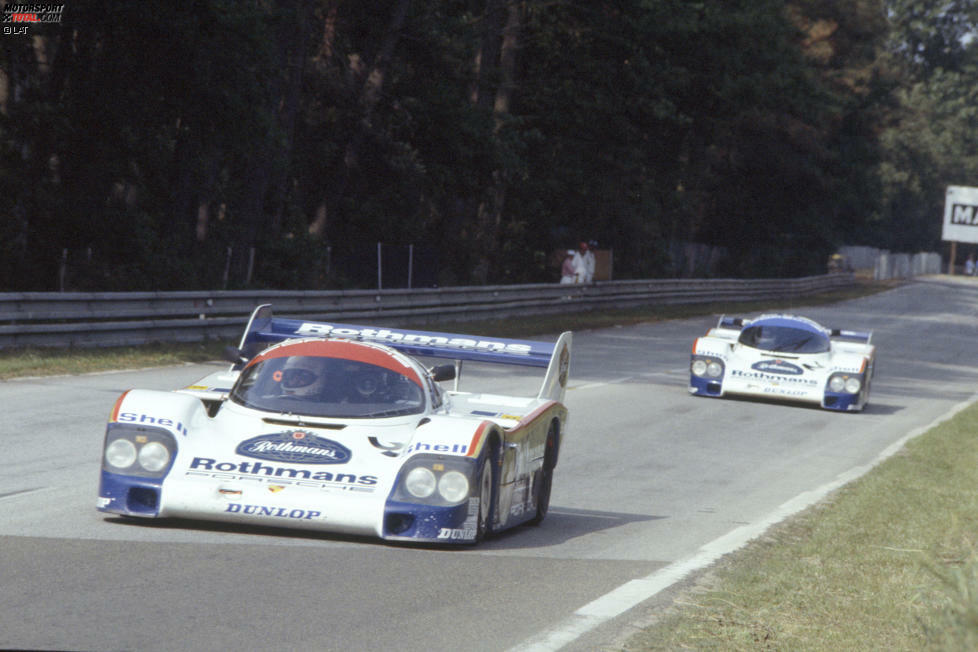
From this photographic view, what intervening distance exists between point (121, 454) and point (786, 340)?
14151mm

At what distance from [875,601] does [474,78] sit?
3285 centimetres

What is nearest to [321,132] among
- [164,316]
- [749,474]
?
[164,316]

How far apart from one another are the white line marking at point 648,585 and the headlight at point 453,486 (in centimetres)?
106

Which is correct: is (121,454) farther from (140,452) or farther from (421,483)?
(421,483)

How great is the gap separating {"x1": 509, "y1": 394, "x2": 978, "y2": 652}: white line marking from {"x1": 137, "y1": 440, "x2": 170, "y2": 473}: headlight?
2658 millimetres

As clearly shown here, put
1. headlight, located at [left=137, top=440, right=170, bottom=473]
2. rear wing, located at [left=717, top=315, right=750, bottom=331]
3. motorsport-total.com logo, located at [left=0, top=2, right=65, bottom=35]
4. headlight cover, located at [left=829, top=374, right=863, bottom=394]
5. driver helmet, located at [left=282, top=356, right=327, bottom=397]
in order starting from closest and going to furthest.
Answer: headlight, located at [left=137, top=440, right=170, bottom=473], driver helmet, located at [left=282, top=356, right=327, bottom=397], headlight cover, located at [left=829, top=374, right=863, bottom=394], rear wing, located at [left=717, top=315, right=750, bottom=331], motorsport-total.com logo, located at [left=0, top=2, right=65, bottom=35]

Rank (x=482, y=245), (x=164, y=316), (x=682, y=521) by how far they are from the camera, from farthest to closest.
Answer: (x=482, y=245) < (x=164, y=316) < (x=682, y=521)

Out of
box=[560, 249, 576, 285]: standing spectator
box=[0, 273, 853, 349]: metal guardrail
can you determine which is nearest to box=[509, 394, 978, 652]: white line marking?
box=[0, 273, 853, 349]: metal guardrail

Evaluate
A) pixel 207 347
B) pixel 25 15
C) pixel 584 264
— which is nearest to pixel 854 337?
pixel 207 347

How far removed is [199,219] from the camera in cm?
3259

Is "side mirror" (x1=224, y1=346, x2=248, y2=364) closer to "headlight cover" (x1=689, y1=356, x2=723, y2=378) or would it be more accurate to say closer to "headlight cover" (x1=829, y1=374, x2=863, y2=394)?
"headlight cover" (x1=689, y1=356, x2=723, y2=378)

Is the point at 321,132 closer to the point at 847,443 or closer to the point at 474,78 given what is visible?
the point at 474,78

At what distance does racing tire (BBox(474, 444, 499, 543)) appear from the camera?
7953mm

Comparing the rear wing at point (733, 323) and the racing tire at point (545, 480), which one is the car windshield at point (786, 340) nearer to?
the rear wing at point (733, 323)
